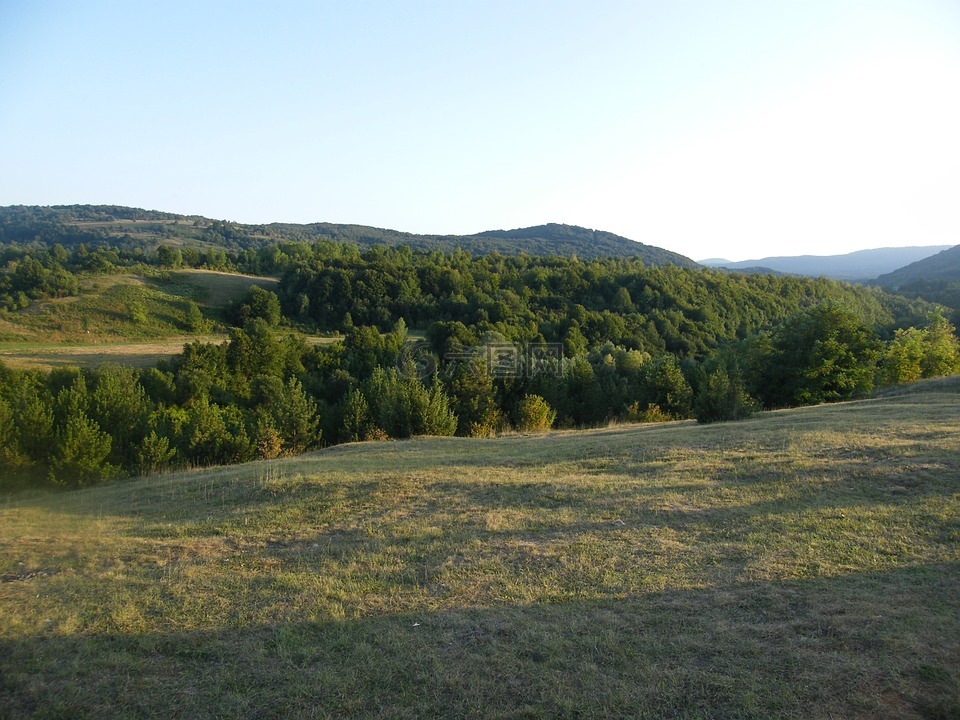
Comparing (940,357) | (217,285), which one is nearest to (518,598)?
(940,357)

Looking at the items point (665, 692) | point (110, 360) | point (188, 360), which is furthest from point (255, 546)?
point (110, 360)

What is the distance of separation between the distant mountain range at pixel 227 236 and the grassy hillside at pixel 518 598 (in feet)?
440

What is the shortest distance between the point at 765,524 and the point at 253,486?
1086 centimetres

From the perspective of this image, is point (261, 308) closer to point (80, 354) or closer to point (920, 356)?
point (80, 354)

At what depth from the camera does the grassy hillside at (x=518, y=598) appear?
14.1 feet

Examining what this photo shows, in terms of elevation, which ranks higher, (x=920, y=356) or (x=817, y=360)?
(x=817, y=360)

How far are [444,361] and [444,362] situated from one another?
0.36 m

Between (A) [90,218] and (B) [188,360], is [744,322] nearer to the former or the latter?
(B) [188,360]

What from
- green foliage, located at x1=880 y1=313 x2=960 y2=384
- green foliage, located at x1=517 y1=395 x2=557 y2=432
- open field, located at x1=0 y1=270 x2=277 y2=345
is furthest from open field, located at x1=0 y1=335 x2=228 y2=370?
green foliage, located at x1=880 y1=313 x2=960 y2=384

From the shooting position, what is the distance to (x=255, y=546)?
27.8 feet

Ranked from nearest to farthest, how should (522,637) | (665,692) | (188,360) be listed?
(665,692)
(522,637)
(188,360)

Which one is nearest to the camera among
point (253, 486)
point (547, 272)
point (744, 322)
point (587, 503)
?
point (587, 503)

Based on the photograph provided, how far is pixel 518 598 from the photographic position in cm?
602

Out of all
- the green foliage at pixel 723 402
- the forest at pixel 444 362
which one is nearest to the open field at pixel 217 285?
the forest at pixel 444 362
